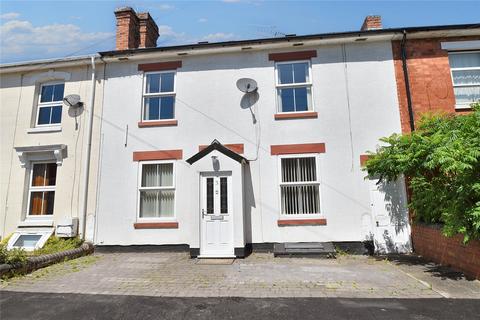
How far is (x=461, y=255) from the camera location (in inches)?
260

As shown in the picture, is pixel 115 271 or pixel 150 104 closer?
pixel 115 271

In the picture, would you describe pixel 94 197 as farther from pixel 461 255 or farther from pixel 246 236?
pixel 461 255

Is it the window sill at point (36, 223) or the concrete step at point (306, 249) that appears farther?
the window sill at point (36, 223)

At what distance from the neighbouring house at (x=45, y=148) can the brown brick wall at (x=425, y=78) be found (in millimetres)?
9543

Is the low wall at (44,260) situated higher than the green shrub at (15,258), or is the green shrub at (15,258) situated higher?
the green shrub at (15,258)

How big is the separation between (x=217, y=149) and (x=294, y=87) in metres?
3.21

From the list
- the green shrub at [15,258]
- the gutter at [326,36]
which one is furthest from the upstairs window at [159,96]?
the green shrub at [15,258]

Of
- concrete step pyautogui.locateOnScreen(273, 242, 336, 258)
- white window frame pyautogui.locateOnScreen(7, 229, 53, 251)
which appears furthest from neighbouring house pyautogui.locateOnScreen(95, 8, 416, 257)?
white window frame pyautogui.locateOnScreen(7, 229, 53, 251)

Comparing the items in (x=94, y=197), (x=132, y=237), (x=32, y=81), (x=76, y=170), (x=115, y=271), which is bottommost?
(x=115, y=271)

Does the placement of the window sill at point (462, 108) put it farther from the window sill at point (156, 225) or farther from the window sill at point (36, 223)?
the window sill at point (36, 223)

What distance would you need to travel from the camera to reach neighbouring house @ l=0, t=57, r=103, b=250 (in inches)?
402

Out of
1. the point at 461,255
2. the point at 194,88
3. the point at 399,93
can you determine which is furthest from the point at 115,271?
the point at 399,93

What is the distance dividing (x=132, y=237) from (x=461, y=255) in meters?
8.42

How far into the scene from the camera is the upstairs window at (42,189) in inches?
416
